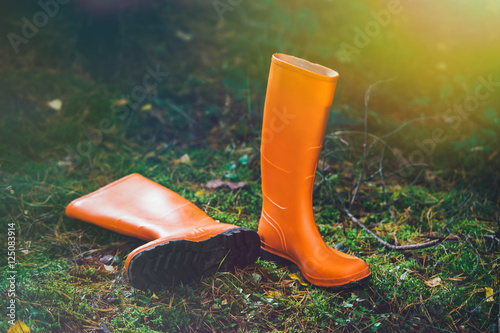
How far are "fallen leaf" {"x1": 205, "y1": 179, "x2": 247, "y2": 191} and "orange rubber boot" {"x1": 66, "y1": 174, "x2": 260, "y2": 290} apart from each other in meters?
0.34

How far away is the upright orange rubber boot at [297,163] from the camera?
53.6 inches

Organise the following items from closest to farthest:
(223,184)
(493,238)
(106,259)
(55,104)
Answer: (106,259), (493,238), (223,184), (55,104)

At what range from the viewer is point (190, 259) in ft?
4.41

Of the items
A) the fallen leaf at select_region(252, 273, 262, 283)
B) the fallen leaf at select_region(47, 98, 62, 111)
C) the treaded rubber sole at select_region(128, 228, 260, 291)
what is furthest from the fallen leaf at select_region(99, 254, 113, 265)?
the fallen leaf at select_region(47, 98, 62, 111)

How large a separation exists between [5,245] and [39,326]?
0.50 metres

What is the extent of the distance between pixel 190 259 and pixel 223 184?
0.75 m

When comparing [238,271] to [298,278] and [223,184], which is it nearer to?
[298,278]

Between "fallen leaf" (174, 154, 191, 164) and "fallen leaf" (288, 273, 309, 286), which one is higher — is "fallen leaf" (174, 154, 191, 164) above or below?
above

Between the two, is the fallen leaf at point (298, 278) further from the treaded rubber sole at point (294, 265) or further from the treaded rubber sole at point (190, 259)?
the treaded rubber sole at point (190, 259)

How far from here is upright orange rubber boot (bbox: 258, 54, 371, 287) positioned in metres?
1.36

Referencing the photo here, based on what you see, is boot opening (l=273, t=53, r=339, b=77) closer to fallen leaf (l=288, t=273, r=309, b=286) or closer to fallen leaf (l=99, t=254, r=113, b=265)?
fallen leaf (l=288, t=273, r=309, b=286)

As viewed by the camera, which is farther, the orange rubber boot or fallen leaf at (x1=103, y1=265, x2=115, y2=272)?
fallen leaf at (x1=103, y1=265, x2=115, y2=272)

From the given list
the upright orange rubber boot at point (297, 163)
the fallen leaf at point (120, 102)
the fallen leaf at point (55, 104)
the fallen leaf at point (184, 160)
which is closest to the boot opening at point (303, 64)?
the upright orange rubber boot at point (297, 163)

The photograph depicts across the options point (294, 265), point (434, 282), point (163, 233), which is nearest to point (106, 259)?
point (163, 233)
